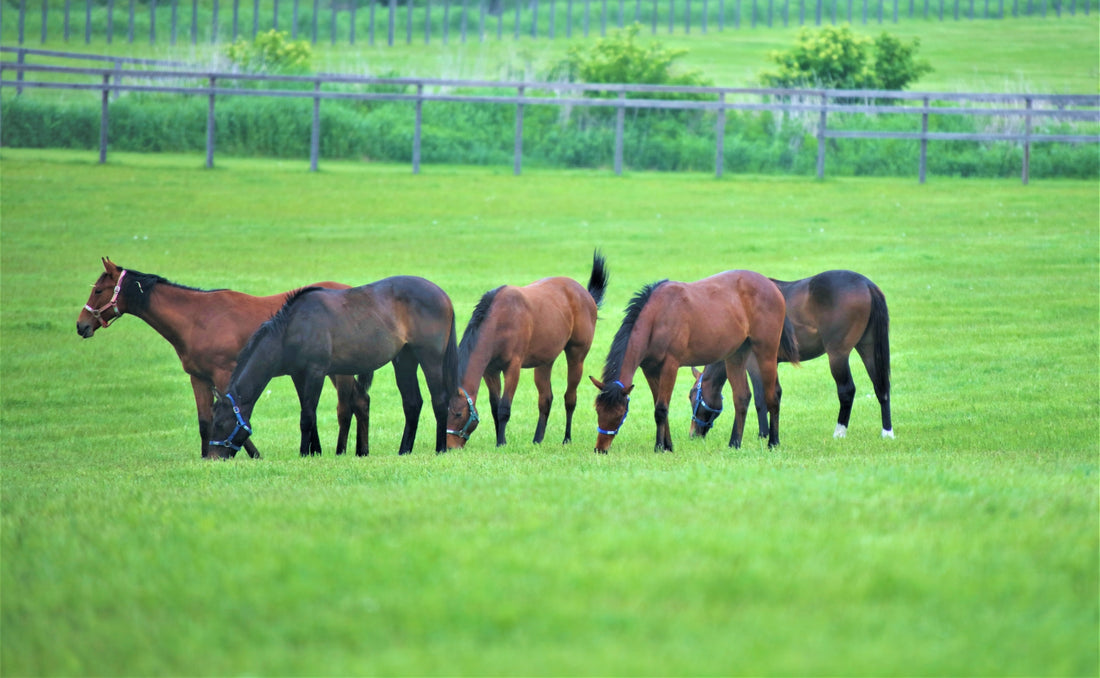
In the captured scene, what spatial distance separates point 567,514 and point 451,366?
4845 millimetres

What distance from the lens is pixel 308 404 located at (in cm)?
1007

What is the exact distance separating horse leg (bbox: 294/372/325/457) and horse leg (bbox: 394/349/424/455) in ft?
2.70

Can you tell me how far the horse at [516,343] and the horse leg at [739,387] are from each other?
1.69 metres

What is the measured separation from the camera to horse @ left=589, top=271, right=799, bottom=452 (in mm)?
10070

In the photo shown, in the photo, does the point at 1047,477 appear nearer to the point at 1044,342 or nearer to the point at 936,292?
the point at 1044,342

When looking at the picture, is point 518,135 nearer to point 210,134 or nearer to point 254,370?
→ point 210,134

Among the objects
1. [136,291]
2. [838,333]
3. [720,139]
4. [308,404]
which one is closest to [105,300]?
[136,291]

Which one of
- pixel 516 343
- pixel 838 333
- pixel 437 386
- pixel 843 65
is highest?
pixel 843 65

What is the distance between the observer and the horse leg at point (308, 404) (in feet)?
32.7

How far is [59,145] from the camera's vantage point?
101 ft

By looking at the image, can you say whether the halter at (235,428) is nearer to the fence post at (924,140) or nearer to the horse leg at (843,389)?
the horse leg at (843,389)

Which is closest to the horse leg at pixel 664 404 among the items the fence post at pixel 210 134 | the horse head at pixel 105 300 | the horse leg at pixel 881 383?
the horse leg at pixel 881 383

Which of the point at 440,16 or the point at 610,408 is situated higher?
the point at 440,16

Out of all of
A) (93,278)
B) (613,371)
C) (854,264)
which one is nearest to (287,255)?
A: (93,278)
